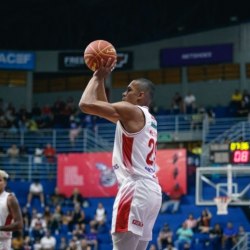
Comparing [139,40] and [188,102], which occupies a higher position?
[139,40]

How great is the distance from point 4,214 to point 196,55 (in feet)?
86.3

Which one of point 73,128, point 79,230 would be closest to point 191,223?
point 79,230

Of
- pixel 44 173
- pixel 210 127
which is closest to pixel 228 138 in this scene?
pixel 210 127

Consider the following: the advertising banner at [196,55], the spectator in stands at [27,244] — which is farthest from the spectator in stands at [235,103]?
the spectator in stands at [27,244]

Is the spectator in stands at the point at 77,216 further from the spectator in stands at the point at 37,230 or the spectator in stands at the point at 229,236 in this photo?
the spectator in stands at the point at 229,236

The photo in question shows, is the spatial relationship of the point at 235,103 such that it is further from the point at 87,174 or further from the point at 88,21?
the point at 88,21

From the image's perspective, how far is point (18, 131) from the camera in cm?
3222

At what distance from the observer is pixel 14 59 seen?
3628 centimetres

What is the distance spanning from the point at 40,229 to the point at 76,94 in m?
14.7

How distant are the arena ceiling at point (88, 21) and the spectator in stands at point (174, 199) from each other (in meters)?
12.4

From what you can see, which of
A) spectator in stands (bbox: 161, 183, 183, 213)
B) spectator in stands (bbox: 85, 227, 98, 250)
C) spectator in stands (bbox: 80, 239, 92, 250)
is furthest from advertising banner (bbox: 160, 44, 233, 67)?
spectator in stands (bbox: 80, 239, 92, 250)

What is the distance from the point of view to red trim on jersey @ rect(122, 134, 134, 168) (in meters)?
6.69

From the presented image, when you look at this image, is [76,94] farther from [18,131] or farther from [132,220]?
[132,220]

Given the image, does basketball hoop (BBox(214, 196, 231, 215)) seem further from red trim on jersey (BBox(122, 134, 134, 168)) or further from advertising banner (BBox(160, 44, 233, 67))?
advertising banner (BBox(160, 44, 233, 67))
